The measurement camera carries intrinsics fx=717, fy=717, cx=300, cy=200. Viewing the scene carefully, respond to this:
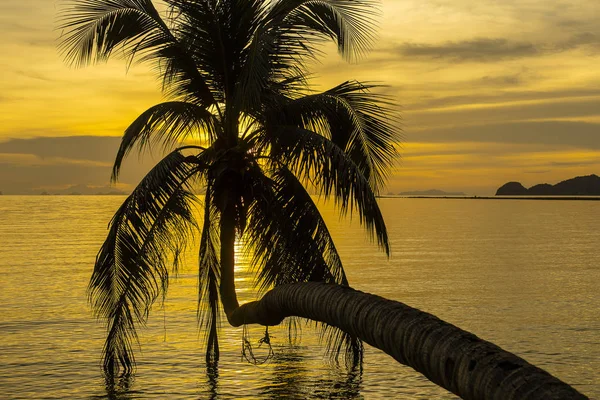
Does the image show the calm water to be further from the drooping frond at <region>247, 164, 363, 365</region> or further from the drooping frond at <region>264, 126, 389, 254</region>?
the drooping frond at <region>264, 126, 389, 254</region>

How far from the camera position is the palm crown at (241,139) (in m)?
12.1

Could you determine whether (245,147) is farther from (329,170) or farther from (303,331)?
(303,331)

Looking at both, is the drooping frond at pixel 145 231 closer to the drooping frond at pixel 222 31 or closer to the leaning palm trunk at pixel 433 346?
the drooping frond at pixel 222 31

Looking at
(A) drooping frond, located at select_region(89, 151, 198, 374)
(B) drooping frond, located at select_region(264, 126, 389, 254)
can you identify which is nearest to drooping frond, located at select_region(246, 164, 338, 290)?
(B) drooping frond, located at select_region(264, 126, 389, 254)

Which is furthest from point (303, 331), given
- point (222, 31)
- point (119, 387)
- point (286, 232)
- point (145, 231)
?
point (222, 31)

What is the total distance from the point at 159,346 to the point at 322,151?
1224 cm

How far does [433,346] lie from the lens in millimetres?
6195

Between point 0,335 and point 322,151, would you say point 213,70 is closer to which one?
point 322,151

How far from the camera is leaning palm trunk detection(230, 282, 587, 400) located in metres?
5.00

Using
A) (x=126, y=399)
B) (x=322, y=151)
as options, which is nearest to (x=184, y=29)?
(x=322, y=151)

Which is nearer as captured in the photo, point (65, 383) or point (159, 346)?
point (65, 383)

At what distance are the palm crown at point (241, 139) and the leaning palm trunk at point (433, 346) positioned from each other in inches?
114

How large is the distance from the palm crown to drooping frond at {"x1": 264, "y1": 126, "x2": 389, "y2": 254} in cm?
2

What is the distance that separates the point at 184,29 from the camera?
1382 cm
